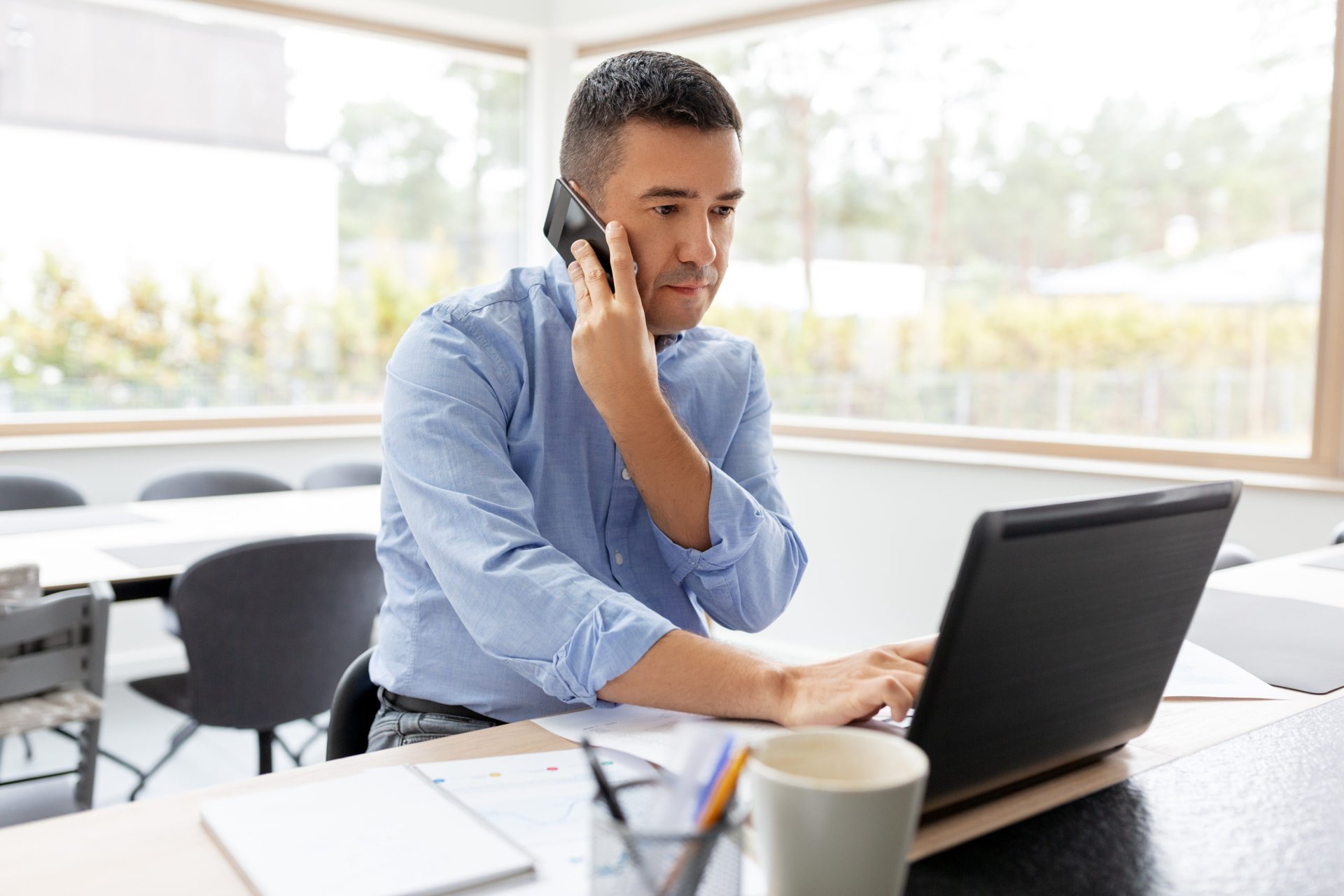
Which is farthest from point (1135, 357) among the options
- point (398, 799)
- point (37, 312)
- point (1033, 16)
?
point (37, 312)

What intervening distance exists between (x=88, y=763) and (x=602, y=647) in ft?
4.32

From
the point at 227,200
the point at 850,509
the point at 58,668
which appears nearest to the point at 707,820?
the point at 58,668

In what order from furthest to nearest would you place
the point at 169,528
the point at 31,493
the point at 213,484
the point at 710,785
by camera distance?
the point at 213,484, the point at 31,493, the point at 169,528, the point at 710,785

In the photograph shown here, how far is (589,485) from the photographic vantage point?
141cm

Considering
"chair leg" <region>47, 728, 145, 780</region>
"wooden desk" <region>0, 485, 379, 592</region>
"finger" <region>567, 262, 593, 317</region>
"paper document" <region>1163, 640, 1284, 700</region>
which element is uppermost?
"finger" <region>567, 262, 593, 317</region>

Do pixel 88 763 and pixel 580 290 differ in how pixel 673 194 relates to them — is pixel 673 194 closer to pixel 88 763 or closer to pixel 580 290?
pixel 580 290

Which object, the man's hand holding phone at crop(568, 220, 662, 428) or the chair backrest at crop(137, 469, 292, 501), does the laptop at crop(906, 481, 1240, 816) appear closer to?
the man's hand holding phone at crop(568, 220, 662, 428)

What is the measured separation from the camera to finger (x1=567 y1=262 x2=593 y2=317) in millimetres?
1318

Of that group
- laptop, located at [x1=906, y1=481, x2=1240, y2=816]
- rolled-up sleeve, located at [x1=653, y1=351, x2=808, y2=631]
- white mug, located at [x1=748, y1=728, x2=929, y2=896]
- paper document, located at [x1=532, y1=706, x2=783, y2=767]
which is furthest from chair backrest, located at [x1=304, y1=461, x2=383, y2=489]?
white mug, located at [x1=748, y1=728, x2=929, y2=896]

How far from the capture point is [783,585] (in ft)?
4.82

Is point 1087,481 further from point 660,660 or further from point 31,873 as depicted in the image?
point 31,873

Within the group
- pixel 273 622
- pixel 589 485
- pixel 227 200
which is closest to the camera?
pixel 589 485

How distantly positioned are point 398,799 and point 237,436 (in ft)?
13.3

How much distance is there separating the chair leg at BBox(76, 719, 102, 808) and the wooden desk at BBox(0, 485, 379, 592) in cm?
37
